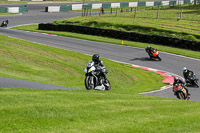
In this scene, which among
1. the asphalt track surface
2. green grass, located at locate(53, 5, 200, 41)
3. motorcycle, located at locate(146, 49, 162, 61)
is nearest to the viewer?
the asphalt track surface

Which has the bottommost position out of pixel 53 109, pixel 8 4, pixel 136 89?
pixel 136 89

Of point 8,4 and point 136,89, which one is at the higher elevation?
point 8,4

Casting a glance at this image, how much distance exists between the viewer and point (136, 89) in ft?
60.3

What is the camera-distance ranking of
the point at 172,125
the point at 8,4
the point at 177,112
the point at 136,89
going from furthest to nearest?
the point at 8,4
the point at 136,89
the point at 177,112
the point at 172,125

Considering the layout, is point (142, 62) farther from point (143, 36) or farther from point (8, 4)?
point (8, 4)

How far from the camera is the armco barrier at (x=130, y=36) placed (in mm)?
31456

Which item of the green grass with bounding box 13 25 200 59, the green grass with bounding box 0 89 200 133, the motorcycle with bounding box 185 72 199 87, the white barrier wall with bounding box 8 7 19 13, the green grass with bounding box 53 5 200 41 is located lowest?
the motorcycle with bounding box 185 72 199 87

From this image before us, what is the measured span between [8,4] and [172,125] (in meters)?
65.7

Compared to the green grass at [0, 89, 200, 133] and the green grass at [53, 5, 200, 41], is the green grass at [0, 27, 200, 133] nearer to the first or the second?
the green grass at [0, 89, 200, 133]

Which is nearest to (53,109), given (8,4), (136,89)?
(136,89)

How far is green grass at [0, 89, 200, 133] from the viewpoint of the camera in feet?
25.4

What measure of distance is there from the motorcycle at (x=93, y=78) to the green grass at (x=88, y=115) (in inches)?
114

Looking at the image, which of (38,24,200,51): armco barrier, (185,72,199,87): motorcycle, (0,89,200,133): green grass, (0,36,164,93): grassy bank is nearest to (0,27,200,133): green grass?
(0,89,200,133): green grass

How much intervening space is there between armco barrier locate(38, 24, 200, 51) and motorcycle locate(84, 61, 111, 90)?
703 inches
